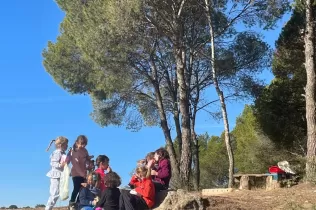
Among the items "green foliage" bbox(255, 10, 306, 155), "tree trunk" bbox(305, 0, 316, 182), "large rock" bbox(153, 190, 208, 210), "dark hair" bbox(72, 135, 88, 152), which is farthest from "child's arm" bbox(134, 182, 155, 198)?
"green foliage" bbox(255, 10, 306, 155)

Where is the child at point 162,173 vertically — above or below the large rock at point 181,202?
above

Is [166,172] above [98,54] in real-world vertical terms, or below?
below

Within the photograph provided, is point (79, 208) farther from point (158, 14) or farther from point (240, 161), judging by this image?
point (240, 161)

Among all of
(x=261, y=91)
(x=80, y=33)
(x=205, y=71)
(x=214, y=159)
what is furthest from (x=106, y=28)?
(x=214, y=159)

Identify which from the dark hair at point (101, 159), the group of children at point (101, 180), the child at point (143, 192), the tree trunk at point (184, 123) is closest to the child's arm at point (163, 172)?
the group of children at point (101, 180)

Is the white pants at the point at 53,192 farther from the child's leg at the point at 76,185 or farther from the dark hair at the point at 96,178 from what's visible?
the dark hair at the point at 96,178

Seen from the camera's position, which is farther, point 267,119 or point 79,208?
point 267,119

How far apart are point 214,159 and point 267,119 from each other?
44.5 ft

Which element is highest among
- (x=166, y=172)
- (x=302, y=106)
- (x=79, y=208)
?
(x=302, y=106)

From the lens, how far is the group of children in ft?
27.0

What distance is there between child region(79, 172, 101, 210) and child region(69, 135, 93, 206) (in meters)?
0.51

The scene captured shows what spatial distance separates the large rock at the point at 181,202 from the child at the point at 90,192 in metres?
1.08

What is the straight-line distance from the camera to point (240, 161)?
2873 centimetres

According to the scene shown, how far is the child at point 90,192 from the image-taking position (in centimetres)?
894
